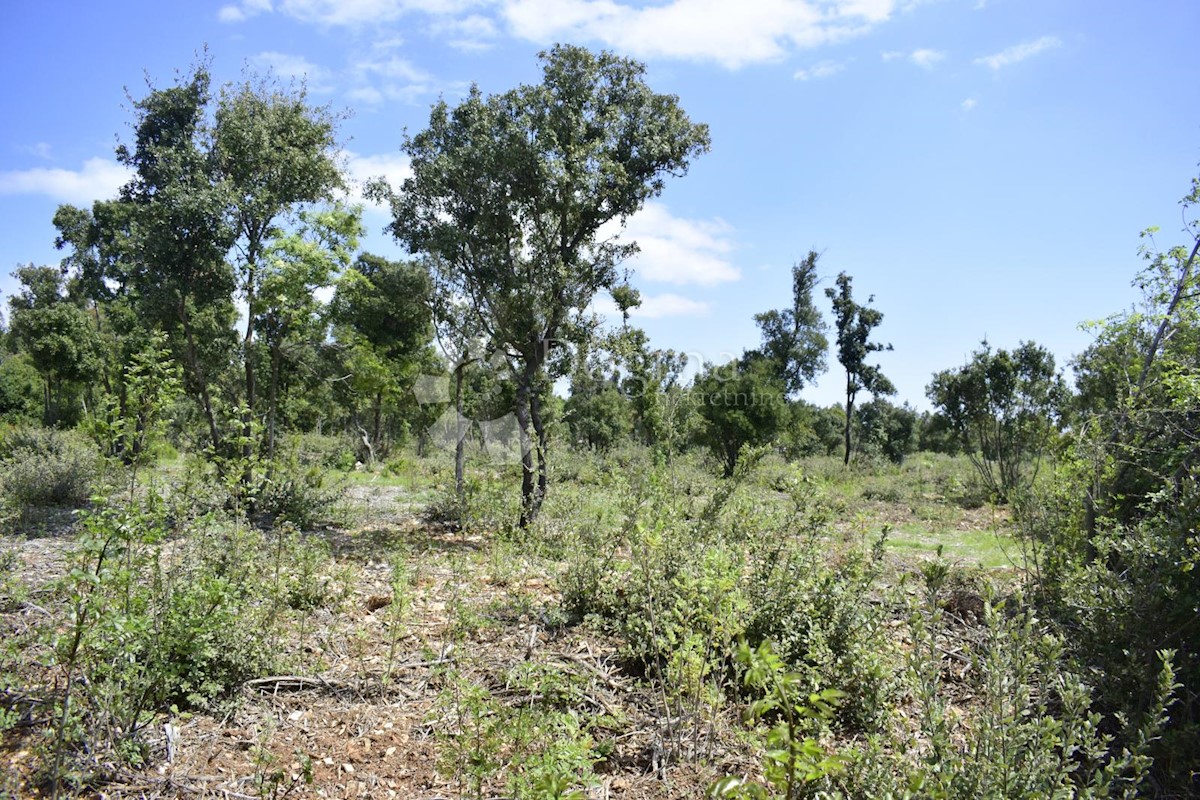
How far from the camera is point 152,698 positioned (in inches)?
141

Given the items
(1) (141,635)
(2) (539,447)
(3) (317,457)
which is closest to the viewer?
(1) (141,635)

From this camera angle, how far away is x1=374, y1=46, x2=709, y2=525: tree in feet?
29.4

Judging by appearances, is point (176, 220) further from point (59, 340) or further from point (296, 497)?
point (59, 340)

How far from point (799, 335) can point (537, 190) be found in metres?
23.1

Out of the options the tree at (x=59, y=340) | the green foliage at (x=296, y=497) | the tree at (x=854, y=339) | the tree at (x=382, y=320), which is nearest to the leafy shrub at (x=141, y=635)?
the green foliage at (x=296, y=497)

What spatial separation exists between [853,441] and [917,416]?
37.6ft

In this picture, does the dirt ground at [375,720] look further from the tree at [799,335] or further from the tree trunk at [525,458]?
the tree at [799,335]

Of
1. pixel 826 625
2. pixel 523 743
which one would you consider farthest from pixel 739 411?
pixel 523 743

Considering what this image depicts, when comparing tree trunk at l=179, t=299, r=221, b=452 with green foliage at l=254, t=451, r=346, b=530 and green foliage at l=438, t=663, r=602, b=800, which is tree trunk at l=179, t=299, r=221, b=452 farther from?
green foliage at l=438, t=663, r=602, b=800

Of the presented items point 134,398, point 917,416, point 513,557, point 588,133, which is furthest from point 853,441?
point 134,398

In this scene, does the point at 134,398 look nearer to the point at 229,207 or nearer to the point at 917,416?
the point at 229,207

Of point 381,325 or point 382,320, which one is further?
point 381,325

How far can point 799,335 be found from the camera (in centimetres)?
2994

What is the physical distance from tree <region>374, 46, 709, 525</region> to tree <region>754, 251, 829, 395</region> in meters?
21.1
